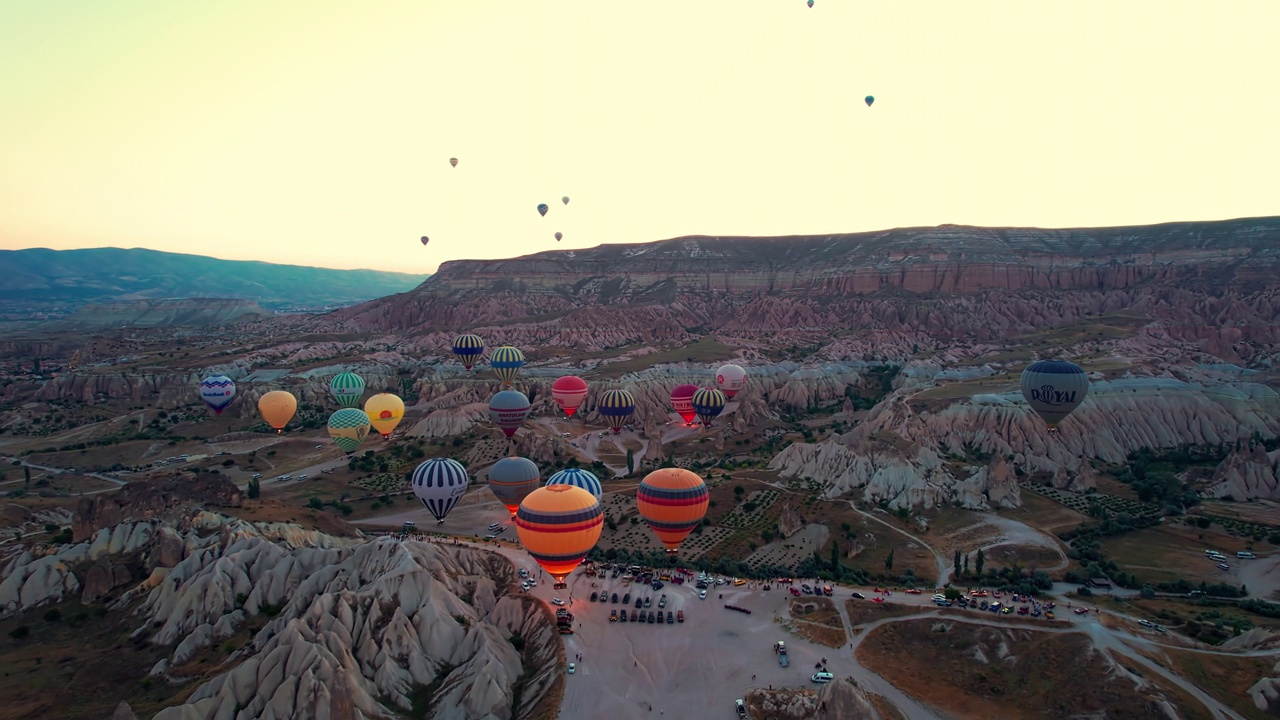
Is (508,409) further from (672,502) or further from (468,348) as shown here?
(672,502)

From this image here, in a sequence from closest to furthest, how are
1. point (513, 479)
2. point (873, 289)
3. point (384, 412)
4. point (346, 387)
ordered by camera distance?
point (513, 479) < point (384, 412) < point (346, 387) < point (873, 289)

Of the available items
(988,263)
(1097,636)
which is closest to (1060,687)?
(1097,636)

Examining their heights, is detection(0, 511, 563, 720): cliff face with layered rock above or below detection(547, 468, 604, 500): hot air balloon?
below

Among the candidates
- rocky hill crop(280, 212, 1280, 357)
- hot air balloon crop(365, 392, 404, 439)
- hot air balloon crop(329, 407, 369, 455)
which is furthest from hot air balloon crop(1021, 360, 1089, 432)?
hot air balloon crop(329, 407, 369, 455)

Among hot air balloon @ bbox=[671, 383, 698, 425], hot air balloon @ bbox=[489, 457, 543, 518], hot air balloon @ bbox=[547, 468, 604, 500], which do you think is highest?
hot air balloon @ bbox=[547, 468, 604, 500]

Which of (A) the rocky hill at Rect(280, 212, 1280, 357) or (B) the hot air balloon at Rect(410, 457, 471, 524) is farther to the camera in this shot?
(A) the rocky hill at Rect(280, 212, 1280, 357)

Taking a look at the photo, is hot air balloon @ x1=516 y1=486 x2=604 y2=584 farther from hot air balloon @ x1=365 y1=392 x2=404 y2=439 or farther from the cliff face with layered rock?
hot air balloon @ x1=365 y1=392 x2=404 y2=439

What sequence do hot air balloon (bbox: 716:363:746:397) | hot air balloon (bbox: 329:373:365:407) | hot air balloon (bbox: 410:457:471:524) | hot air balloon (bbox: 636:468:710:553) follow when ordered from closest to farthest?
1. hot air balloon (bbox: 636:468:710:553)
2. hot air balloon (bbox: 410:457:471:524)
3. hot air balloon (bbox: 329:373:365:407)
4. hot air balloon (bbox: 716:363:746:397)

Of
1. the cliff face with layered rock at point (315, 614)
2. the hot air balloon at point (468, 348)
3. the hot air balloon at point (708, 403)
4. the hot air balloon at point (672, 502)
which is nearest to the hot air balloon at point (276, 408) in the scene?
the hot air balloon at point (468, 348)

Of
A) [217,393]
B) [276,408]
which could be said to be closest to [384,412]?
[276,408]
